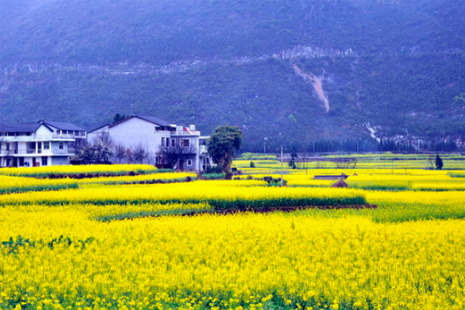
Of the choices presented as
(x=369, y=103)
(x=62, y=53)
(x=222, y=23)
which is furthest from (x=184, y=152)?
(x=222, y=23)

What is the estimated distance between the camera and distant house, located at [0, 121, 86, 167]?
6731cm

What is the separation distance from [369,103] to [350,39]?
3893 cm

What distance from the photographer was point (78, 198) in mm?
31797

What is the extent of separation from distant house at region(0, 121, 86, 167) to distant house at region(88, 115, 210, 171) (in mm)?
4088

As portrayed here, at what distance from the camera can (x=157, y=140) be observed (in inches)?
2749

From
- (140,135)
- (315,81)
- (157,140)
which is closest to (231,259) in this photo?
(157,140)

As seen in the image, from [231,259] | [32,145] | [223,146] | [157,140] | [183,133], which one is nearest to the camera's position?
[231,259]

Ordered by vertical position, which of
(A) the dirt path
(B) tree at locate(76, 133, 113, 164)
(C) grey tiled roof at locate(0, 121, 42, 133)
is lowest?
(B) tree at locate(76, 133, 113, 164)

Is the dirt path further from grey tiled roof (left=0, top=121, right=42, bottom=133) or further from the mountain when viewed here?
grey tiled roof (left=0, top=121, right=42, bottom=133)

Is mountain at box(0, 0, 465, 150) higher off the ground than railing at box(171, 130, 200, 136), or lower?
higher

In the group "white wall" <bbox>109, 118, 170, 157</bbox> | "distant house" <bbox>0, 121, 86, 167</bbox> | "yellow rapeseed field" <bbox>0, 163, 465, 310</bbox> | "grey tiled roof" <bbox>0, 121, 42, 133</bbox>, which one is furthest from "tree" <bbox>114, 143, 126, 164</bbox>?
"yellow rapeseed field" <bbox>0, 163, 465, 310</bbox>

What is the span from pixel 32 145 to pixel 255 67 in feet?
230

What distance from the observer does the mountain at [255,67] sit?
4277 inches

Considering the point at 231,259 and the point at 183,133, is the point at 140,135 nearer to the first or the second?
the point at 183,133
